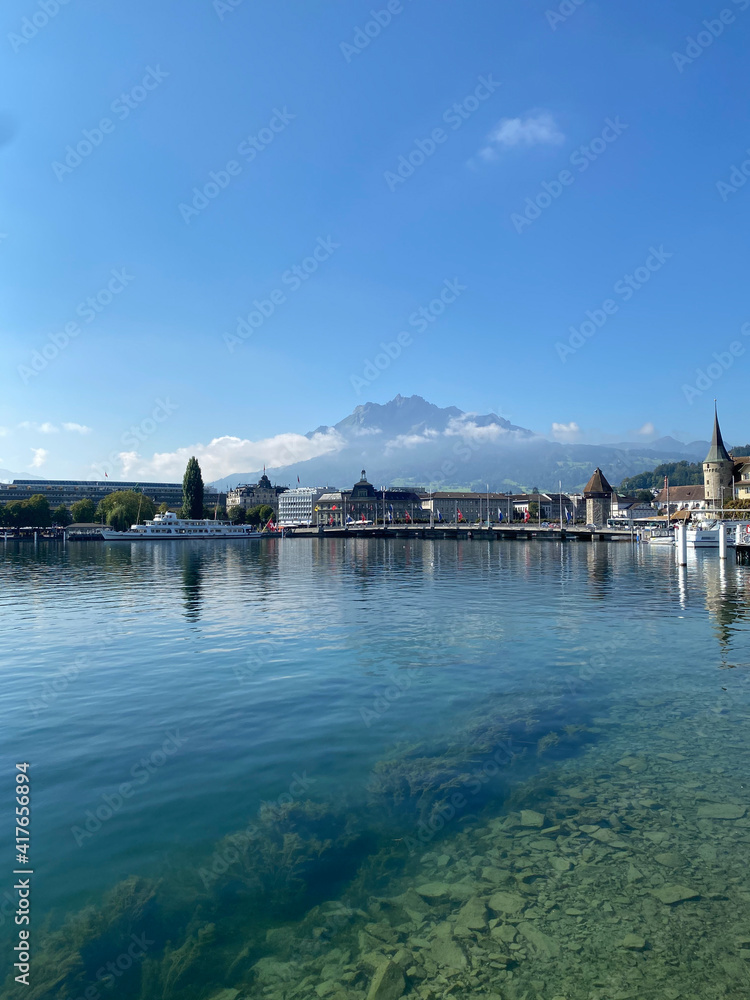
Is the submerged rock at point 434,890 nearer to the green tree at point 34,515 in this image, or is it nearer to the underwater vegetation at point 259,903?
the underwater vegetation at point 259,903

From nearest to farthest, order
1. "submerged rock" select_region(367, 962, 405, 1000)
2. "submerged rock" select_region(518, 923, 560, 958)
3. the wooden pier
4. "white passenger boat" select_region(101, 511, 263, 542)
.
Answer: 1. "submerged rock" select_region(367, 962, 405, 1000)
2. "submerged rock" select_region(518, 923, 560, 958)
3. the wooden pier
4. "white passenger boat" select_region(101, 511, 263, 542)

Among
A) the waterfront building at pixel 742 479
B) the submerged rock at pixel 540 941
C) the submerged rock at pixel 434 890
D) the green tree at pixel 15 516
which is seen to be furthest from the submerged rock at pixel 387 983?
the green tree at pixel 15 516

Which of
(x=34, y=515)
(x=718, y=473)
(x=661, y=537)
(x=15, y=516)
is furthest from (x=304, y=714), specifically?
(x=15, y=516)

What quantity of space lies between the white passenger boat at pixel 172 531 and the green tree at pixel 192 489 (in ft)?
9.94

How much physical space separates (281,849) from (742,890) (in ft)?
22.0

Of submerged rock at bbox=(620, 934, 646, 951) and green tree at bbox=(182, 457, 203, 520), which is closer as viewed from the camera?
submerged rock at bbox=(620, 934, 646, 951)

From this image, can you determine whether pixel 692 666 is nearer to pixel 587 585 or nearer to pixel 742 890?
pixel 742 890

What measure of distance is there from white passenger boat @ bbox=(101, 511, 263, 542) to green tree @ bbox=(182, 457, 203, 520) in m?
3.03

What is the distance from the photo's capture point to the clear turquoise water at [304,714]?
9.87 m

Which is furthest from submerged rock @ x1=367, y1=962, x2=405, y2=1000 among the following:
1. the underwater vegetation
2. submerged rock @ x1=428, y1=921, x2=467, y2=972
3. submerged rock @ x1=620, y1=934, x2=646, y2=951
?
submerged rock @ x1=620, y1=934, x2=646, y2=951

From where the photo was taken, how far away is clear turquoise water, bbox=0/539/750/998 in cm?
987

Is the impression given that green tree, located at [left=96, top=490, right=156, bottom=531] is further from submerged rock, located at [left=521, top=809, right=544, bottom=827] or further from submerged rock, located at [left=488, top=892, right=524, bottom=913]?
submerged rock, located at [left=488, top=892, right=524, bottom=913]

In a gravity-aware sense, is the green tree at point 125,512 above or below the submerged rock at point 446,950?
above

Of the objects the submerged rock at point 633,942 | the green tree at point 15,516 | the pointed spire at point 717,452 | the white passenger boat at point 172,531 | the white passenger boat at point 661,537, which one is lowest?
the white passenger boat at point 661,537
